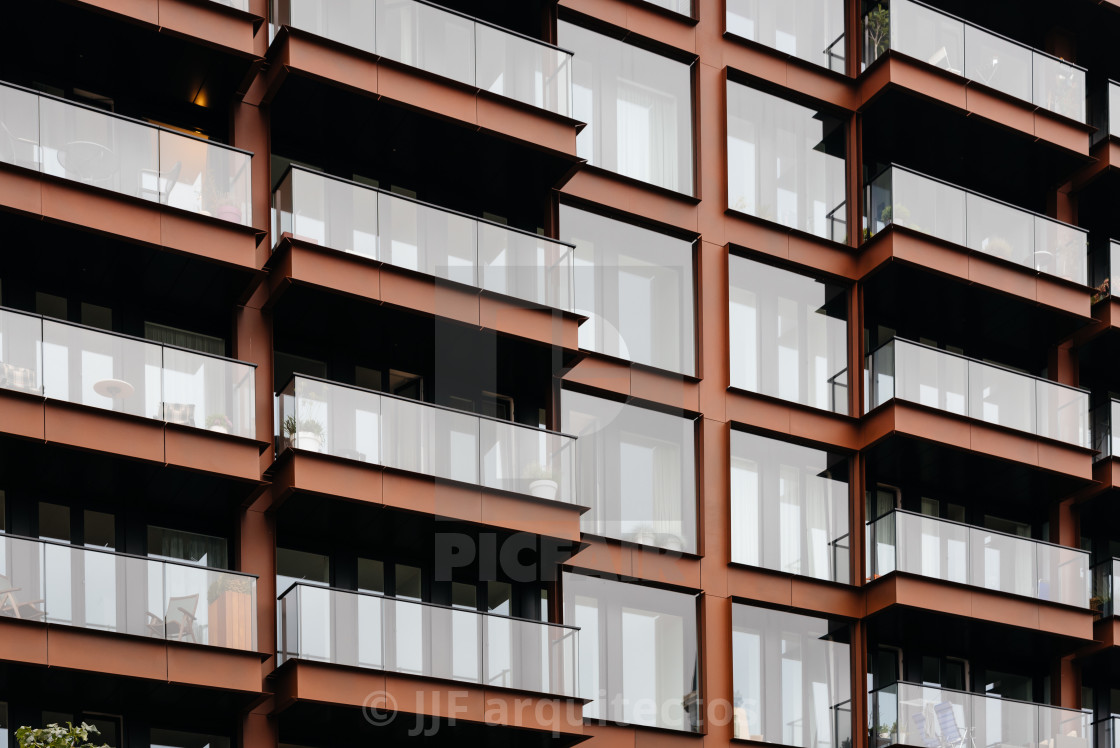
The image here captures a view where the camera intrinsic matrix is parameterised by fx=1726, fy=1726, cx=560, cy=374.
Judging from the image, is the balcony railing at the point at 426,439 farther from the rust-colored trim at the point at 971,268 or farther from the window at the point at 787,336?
the rust-colored trim at the point at 971,268

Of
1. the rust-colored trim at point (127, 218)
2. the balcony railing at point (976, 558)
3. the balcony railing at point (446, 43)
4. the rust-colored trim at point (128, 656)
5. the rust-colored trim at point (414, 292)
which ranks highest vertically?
the balcony railing at point (446, 43)

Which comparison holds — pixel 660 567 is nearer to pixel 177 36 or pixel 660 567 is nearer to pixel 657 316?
pixel 657 316

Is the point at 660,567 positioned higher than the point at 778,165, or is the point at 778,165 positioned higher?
the point at 778,165

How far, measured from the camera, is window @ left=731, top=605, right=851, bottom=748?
85.4 ft

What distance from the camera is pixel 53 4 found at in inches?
896

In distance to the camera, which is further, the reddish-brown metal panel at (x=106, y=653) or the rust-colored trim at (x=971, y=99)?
the rust-colored trim at (x=971, y=99)

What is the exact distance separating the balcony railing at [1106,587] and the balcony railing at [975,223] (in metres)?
5.06

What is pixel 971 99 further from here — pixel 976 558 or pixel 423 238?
pixel 423 238

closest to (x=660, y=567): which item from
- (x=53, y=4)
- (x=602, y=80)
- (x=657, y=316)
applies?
(x=657, y=316)

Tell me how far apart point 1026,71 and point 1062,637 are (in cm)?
1024

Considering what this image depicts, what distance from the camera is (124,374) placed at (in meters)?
21.9

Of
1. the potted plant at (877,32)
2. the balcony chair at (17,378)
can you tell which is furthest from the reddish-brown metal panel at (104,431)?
the potted plant at (877,32)

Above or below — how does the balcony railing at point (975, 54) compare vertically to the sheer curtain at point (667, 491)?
above

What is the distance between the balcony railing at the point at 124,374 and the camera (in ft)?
69.7
